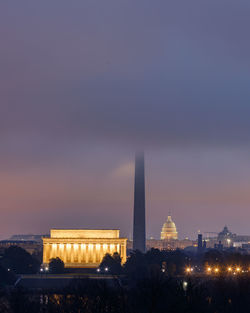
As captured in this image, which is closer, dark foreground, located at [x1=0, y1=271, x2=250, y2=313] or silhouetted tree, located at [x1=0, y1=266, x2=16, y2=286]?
dark foreground, located at [x1=0, y1=271, x2=250, y2=313]

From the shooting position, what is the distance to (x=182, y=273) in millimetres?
198125

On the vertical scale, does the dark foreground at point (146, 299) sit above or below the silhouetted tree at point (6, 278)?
below

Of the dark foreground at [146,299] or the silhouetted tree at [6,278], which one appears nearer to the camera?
the dark foreground at [146,299]

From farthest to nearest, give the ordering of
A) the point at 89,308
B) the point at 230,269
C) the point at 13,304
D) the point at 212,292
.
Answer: the point at 230,269 → the point at 212,292 → the point at 13,304 → the point at 89,308

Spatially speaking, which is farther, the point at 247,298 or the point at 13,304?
the point at 247,298

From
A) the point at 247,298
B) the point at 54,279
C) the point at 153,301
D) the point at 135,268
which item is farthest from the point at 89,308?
the point at 135,268

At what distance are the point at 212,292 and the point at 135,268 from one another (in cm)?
6931

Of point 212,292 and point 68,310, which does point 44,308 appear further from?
point 212,292

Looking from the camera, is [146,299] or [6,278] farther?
[6,278]

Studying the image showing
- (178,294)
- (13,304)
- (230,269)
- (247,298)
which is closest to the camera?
(178,294)

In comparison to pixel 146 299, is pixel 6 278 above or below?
above

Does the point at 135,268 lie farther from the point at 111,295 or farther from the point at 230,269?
the point at 111,295

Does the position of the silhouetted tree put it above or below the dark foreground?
above

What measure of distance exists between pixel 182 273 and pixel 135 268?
34.2 ft
